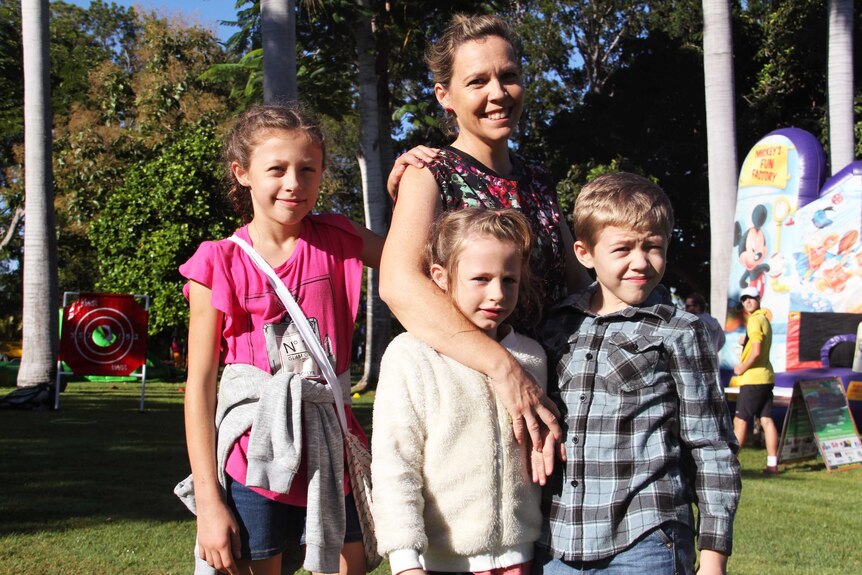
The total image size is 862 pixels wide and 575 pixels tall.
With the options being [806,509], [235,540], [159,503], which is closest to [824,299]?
[806,509]

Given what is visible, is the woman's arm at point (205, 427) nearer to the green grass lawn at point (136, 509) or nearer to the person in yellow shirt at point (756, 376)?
the green grass lawn at point (136, 509)

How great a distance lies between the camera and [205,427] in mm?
2465

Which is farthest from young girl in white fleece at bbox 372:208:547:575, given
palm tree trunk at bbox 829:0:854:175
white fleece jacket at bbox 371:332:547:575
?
palm tree trunk at bbox 829:0:854:175

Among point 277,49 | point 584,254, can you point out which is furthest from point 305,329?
point 277,49

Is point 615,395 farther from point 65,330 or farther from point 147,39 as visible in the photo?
point 147,39

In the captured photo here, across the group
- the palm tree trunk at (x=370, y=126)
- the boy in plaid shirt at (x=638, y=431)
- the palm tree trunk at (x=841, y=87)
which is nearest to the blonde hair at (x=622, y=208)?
the boy in plaid shirt at (x=638, y=431)

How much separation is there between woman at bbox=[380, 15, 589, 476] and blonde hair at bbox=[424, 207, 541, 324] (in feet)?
0.14

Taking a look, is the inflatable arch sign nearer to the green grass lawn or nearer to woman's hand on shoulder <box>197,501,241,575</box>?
the green grass lawn

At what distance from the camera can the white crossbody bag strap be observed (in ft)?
8.07

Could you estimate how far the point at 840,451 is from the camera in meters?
10.1

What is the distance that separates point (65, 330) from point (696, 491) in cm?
1333

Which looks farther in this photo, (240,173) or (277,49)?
(277,49)

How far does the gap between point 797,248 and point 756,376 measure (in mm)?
3764

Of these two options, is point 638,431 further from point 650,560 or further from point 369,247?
point 369,247
